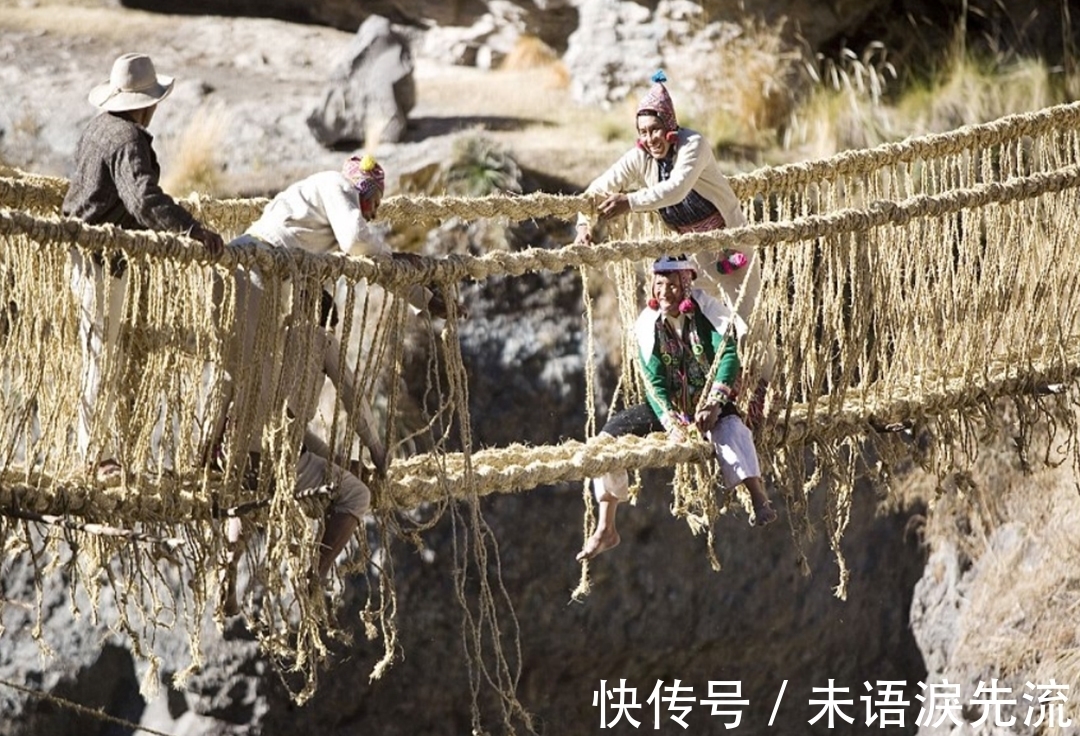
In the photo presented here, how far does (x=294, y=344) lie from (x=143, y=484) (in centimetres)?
42

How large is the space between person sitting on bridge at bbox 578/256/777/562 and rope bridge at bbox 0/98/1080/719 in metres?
0.07

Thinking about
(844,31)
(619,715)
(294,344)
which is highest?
(844,31)

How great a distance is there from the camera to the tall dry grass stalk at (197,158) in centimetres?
771

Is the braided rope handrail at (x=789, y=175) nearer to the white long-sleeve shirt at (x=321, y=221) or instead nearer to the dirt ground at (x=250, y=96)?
the white long-sleeve shirt at (x=321, y=221)

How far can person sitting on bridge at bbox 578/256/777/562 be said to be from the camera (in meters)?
4.75

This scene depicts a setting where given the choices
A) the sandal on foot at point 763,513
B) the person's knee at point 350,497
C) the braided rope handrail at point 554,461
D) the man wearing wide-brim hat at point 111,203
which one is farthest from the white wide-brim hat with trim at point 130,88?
the sandal on foot at point 763,513

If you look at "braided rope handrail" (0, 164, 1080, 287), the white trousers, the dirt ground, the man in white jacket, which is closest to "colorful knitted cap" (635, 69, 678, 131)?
the man in white jacket

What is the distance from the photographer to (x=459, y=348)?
481cm

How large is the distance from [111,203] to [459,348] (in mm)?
969

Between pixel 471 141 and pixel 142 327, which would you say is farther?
pixel 471 141

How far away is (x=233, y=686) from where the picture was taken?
762 centimetres

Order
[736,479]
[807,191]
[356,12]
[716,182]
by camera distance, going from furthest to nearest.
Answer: [356,12] < [807,191] < [716,182] < [736,479]

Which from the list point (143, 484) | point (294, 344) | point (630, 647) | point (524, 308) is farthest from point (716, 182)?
point (630, 647)

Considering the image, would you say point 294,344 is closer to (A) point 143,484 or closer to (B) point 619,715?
(A) point 143,484
